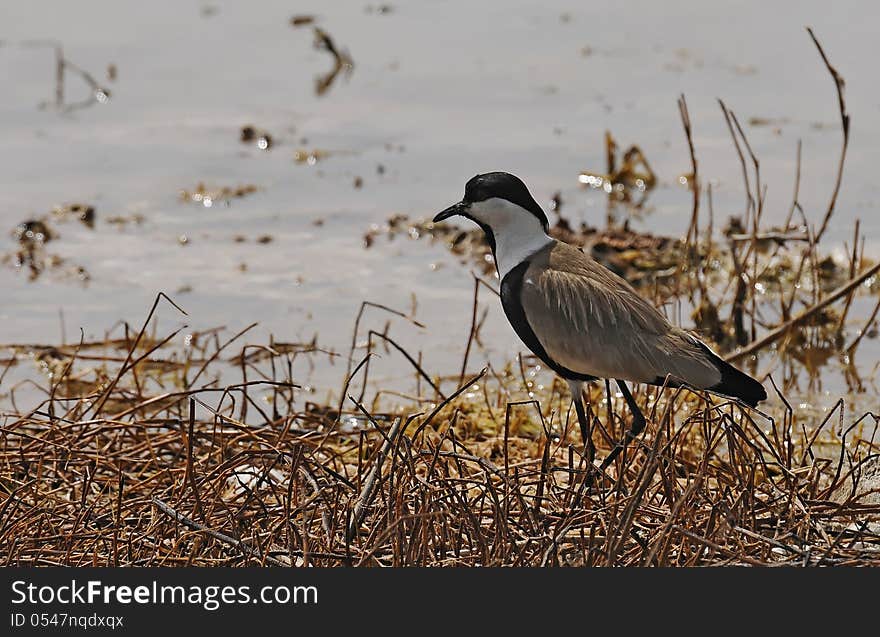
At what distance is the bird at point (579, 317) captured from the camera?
17.0 feet

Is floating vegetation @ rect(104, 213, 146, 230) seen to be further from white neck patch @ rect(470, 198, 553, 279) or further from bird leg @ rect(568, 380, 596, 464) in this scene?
bird leg @ rect(568, 380, 596, 464)

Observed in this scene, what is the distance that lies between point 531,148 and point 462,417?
3.96 meters

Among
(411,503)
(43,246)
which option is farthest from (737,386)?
(43,246)

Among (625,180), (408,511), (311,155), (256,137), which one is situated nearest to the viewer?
(408,511)

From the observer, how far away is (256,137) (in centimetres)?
1050

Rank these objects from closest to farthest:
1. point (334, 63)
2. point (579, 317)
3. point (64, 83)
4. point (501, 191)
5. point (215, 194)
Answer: point (579, 317), point (501, 191), point (215, 194), point (64, 83), point (334, 63)

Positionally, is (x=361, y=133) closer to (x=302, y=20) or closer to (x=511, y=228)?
(x=302, y=20)

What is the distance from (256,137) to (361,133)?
2.24ft

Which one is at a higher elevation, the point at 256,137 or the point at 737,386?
the point at 256,137

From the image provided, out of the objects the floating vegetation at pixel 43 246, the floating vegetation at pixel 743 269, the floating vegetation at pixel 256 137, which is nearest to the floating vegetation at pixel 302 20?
the floating vegetation at pixel 256 137

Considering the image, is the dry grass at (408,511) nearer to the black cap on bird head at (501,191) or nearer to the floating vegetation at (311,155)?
the black cap on bird head at (501,191)

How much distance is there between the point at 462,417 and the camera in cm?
634

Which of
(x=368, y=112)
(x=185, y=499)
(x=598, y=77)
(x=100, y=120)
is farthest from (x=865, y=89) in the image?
(x=185, y=499)

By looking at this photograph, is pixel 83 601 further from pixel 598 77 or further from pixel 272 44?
pixel 272 44
